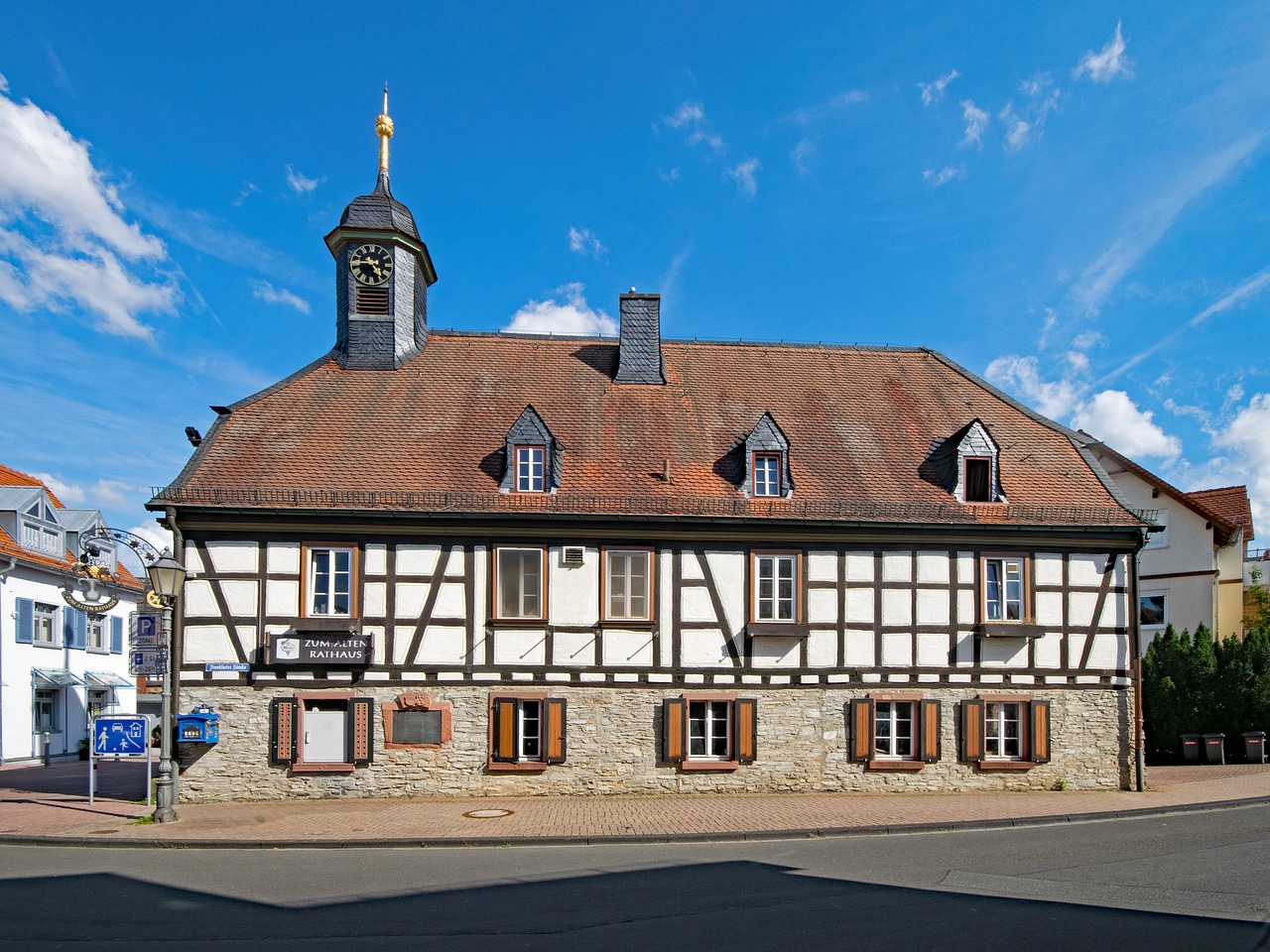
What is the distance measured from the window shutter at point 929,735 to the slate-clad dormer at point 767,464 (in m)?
5.14

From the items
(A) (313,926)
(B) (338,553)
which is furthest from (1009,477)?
(A) (313,926)

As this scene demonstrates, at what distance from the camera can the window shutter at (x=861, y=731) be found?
58.3 feet

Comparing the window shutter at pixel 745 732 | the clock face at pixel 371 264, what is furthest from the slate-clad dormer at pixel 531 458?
the clock face at pixel 371 264

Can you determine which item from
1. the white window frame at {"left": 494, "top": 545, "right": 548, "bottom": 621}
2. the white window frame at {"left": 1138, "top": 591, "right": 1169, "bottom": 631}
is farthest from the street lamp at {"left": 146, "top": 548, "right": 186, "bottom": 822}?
the white window frame at {"left": 1138, "top": 591, "right": 1169, "bottom": 631}

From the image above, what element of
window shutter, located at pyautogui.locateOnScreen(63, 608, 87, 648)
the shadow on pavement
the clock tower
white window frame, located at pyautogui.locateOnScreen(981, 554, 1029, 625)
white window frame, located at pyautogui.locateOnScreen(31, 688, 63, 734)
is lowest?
white window frame, located at pyautogui.locateOnScreen(31, 688, 63, 734)

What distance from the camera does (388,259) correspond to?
2127 centimetres

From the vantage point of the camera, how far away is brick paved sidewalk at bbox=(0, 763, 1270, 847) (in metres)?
13.8

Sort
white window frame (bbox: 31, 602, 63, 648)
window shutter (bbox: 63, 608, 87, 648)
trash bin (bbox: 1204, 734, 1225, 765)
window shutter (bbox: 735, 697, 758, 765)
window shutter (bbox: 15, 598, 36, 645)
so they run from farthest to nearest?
window shutter (bbox: 63, 608, 87, 648)
white window frame (bbox: 31, 602, 63, 648)
window shutter (bbox: 15, 598, 36, 645)
trash bin (bbox: 1204, 734, 1225, 765)
window shutter (bbox: 735, 697, 758, 765)

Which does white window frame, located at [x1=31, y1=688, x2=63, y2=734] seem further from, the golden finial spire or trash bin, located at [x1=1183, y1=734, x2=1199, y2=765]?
trash bin, located at [x1=1183, y1=734, x2=1199, y2=765]

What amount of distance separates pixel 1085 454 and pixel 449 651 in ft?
48.6

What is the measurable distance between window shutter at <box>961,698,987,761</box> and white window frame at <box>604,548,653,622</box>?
6.75 m

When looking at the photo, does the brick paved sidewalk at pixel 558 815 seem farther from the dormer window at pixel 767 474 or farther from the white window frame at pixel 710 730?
the dormer window at pixel 767 474

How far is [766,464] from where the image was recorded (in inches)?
739

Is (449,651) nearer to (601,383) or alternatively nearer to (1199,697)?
(601,383)
